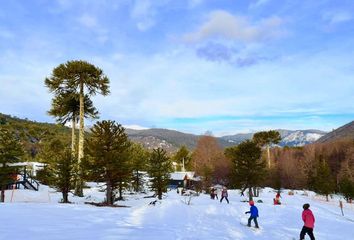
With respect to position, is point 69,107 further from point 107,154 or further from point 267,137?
point 267,137

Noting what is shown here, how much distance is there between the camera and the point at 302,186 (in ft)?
294

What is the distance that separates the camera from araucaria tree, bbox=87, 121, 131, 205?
2673 cm

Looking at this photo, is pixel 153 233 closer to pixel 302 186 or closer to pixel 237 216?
pixel 237 216

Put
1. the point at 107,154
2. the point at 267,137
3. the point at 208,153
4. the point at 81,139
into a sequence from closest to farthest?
the point at 107,154, the point at 81,139, the point at 267,137, the point at 208,153

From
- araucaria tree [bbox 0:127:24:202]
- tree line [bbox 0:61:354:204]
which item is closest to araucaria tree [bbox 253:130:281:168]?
tree line [bbox 0:61:354:204]

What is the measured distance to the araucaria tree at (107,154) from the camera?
87.7ft

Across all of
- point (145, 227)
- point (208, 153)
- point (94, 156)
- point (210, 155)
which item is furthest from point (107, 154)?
point (208, 153)

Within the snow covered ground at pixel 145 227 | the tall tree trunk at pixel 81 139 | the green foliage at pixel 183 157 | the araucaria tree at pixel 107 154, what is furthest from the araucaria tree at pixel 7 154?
the green foliage at pixel 183 157

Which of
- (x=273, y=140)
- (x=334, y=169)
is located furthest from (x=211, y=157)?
(x=334, y=169)

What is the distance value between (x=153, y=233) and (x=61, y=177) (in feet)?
53.1

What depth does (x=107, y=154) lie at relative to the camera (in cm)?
2662

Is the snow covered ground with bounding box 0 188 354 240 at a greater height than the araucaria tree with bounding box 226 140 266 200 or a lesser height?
lesser

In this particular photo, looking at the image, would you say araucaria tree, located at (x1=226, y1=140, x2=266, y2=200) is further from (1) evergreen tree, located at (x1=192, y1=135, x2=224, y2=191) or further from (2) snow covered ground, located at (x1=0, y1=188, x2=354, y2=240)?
(1) evergreen tree, located at (x1=192, y1=135, x2=224, y2=191)

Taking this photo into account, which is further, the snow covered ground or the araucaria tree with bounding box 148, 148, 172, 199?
the araucaria tree with bounding box 148, 148, 172, 199
